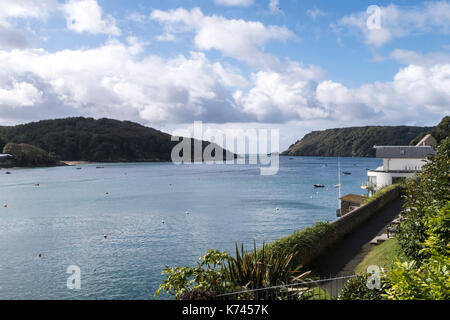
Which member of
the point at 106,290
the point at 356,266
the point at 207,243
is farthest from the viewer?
the point at 207,243

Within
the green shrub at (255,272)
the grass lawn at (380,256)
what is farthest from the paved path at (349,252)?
the green shrub at (255,272)

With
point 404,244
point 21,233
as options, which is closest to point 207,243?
point 21,233

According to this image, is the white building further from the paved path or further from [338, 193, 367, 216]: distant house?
the paved path

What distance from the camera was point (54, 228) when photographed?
37750 millimetres

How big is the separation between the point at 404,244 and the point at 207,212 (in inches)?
1500

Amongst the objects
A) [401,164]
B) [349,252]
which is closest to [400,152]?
[401,164]

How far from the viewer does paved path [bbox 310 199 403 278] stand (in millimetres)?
13314

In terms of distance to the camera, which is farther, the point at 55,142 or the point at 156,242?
the point at 55,142

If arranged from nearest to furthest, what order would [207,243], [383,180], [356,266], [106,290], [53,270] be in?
[356,266] → [106,290] → [53,270] → [207,243] → [383,180]

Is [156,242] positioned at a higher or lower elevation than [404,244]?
lower

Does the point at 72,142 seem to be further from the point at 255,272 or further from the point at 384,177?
the point at 255,272

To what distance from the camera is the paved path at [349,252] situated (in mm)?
13314
